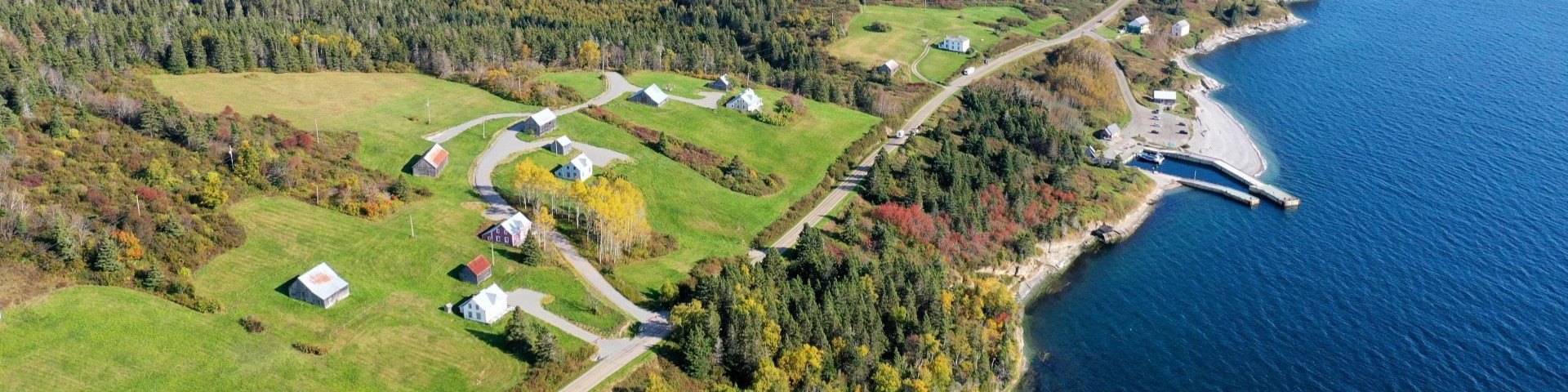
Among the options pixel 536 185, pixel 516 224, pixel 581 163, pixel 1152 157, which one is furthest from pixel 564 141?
pixel 1152 157

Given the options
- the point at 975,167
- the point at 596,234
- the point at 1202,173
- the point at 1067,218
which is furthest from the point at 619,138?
the point at 1202,173

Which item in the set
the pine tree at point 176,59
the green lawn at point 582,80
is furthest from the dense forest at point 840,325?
the pine tree at point 176,59

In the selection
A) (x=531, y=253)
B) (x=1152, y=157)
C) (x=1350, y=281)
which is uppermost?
(x=531, y=253)

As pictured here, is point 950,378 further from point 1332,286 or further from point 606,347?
point 1332,286

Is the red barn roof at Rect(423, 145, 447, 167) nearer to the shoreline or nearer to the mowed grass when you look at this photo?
the mowed grass

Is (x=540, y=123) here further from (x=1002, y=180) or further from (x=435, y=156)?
(x=1002, y=180)

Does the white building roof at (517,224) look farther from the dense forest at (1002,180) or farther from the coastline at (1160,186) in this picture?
the coastline at (1160,186)

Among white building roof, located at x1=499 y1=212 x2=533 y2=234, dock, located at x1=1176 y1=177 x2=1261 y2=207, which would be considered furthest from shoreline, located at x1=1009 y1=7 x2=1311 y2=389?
white building roof, located at x1=499 y1=212 x2=533 y2=234
